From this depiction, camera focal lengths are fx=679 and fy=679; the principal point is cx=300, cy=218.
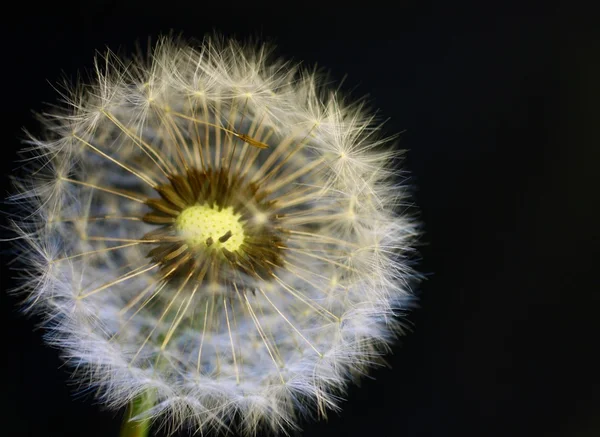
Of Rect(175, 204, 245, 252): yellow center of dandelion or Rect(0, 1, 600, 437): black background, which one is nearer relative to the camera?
Rect(175, 204, 245, 252): yellow center of dandelion

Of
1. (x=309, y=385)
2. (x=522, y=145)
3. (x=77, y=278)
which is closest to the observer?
(x=77, y=278)

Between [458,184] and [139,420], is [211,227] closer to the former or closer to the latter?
[139,420]

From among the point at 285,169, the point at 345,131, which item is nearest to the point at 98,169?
the point at 285,169

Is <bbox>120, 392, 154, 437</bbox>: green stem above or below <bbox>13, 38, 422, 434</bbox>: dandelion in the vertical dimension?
below

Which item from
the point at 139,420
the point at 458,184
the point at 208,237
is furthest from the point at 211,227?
the point at 458,184

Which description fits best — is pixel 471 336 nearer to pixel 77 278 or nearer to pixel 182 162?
pixel 182 162

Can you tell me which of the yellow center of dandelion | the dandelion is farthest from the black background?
the yellow center of dandelion

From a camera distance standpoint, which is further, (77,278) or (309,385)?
(309,385)

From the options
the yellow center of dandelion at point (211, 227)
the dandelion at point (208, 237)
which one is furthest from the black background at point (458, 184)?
the yellow center of dandelion at point (211, 227)

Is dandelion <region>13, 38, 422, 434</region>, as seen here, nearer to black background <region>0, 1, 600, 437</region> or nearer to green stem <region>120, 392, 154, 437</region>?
green stem <region>120, 392, 154, 437</region>
